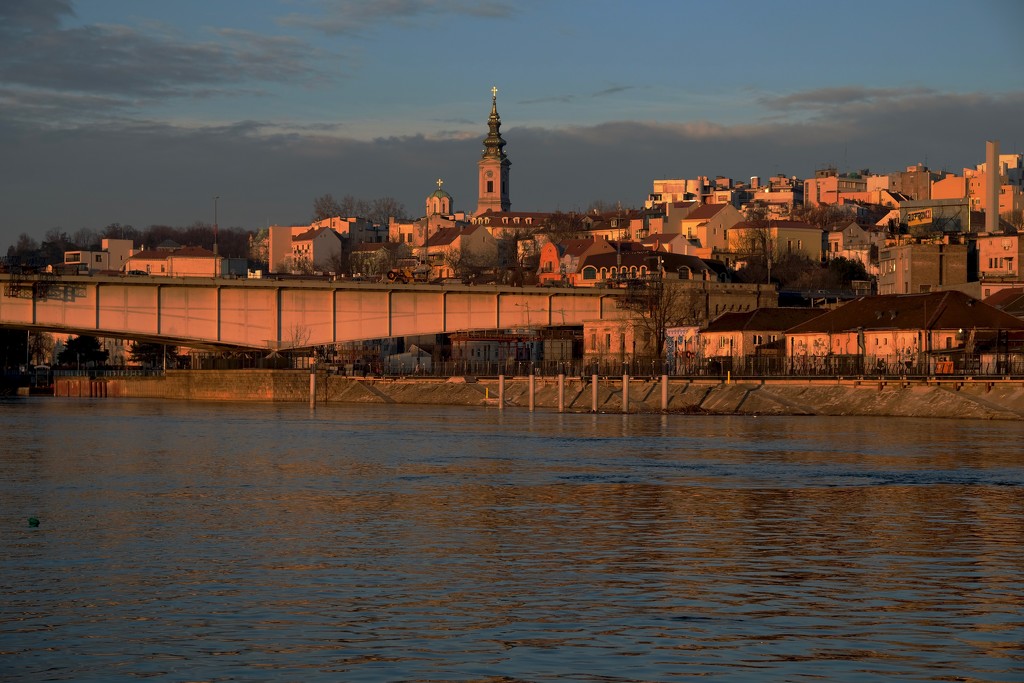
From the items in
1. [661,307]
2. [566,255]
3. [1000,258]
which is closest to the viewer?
[661,307]

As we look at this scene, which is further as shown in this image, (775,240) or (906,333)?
(775,240)

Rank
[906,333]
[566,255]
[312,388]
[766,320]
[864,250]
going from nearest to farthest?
1. [906,333]
2. [766,320]
3. [312,388]
4. [566,255]
5. [864,250]

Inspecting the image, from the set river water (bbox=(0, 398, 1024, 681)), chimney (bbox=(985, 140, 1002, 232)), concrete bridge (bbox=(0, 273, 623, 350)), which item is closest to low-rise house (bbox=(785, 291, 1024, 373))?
concrete bridge (bbox=(0, 273, 623, 350))

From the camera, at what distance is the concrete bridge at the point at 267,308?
87688 millimetres

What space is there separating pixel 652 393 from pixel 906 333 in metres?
16.4

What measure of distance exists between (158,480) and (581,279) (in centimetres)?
11823

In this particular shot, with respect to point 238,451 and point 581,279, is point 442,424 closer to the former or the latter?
point 238,451

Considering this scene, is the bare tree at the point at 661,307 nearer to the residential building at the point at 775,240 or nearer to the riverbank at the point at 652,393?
the riverbank at the point at 652,393

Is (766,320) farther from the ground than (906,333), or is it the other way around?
(766,320)

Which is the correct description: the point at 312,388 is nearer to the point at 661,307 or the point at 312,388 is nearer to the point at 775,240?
the point at 661,307

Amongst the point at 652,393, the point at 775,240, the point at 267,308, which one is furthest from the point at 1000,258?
the point at 775,240

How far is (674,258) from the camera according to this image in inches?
5738

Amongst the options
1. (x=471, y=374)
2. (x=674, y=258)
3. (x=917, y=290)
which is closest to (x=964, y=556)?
(x=471, y=374)

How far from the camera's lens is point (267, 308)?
9619cm
